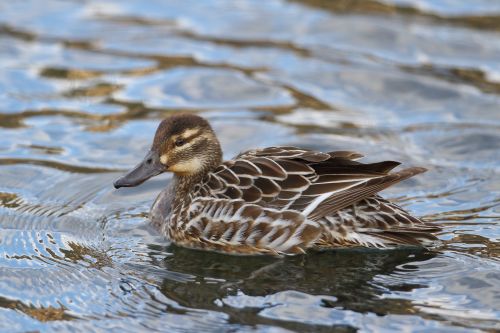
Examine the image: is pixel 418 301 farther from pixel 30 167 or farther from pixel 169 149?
pixel 30 167

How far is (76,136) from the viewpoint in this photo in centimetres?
1327

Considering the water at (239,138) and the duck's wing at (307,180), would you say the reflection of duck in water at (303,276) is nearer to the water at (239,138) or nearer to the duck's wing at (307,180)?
Result: the water at (239,138)

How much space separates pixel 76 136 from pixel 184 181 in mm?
3249

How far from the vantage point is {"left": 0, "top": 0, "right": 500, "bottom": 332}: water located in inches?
341

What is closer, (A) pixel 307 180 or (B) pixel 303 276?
(B) pixel 303 276

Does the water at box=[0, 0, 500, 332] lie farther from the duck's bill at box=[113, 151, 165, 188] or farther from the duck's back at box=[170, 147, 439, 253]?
the duck's bill at box=[113, 151, 165, 188]

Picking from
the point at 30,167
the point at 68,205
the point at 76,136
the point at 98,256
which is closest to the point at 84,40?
the point at 76,136

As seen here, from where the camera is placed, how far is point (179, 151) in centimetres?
1034

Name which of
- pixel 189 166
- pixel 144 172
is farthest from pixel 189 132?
pixel 144 172

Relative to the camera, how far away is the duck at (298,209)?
955 cm

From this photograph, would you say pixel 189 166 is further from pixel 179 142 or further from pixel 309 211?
pixel 309 211

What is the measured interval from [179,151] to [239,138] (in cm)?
311

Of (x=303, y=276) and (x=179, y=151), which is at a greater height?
(x=179, y=151)

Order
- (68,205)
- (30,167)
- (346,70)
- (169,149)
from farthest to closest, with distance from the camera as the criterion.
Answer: (346,70) → (30,167) → (68,205) → (169,149)
